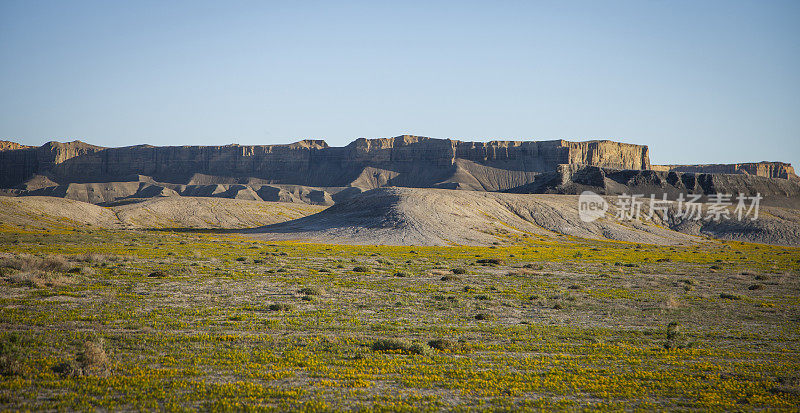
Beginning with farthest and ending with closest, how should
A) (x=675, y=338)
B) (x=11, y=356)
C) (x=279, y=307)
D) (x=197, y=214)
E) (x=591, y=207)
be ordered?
(x=197, y=214) → (x=591, y=207) → (x=279, y=307) → (x=675, y=338) → (x=11, y=356)

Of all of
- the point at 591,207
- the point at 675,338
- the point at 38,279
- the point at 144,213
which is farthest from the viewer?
the point at 144,213

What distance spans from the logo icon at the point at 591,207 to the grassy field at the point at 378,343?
73598 millimetres

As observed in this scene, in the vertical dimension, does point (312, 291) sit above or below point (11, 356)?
below

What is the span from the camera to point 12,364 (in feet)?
39.7

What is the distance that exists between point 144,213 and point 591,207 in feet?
313

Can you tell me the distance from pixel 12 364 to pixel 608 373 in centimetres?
1426

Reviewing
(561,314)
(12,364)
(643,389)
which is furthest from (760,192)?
(12,364)

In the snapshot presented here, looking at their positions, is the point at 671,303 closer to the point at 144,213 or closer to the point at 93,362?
the point at 93,362

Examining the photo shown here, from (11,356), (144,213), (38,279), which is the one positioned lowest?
(144,213)

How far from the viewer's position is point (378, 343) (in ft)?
52.3

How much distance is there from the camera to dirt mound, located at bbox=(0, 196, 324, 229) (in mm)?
96562

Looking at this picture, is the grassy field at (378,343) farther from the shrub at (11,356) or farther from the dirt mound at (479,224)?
the dirt mound at (479,224)

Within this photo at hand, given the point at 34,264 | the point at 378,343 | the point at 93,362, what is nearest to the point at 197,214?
the point at 34,264

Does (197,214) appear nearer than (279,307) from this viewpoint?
No
